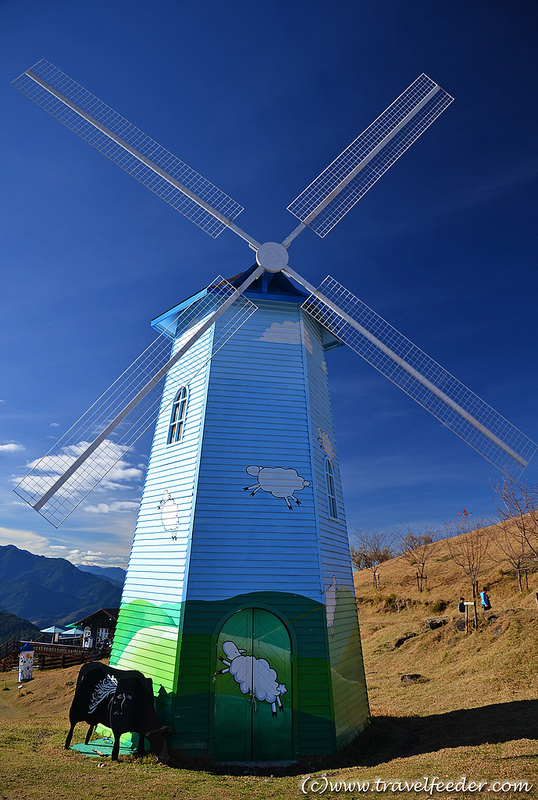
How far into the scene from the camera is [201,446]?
989cm

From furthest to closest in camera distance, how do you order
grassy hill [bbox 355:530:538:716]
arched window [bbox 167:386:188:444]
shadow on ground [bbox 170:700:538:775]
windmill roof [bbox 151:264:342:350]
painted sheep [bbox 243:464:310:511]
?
1. grassy hill [bbox 355:530:538:716]
2. windmill roof [bbox 151:264:342:350]
3. arched window [bbox 167:386:188:444]
4. painted sheep [bbox 243:464:310:511]
5. shadow on ground [bbox 170:700:538:775]

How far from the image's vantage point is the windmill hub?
11.9 metres

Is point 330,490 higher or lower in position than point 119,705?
higher

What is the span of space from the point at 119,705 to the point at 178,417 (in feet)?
19.8

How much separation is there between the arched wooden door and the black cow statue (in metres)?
1.14

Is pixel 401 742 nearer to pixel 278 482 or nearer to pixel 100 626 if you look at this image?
pixel 278 482

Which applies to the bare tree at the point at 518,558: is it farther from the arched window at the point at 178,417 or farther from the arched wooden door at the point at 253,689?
the arched window at the point at 178,417

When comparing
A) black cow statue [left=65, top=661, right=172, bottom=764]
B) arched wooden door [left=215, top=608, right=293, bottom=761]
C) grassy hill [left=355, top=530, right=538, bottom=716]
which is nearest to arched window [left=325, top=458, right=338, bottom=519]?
arched wooden door [left=215, top=608, right=293, bottom=761]

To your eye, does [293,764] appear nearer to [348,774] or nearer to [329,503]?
[348,774]

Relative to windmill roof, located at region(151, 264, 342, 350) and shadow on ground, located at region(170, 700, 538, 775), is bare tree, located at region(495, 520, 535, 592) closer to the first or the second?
shadow on ground, located at region(170, 700, 538, 775)

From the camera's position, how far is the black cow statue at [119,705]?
25.8ft

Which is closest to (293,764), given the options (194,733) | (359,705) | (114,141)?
(194,733)

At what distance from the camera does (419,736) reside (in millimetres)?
9945

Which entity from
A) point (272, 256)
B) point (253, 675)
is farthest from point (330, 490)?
point (272, 256)
